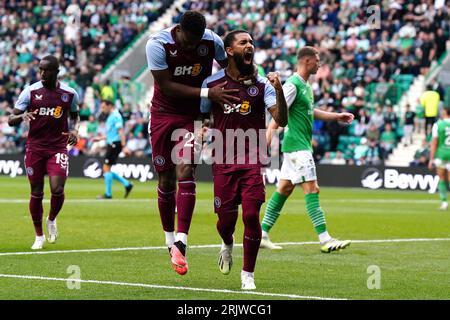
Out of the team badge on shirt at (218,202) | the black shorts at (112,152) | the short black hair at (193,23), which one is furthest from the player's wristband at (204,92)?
the black shorts at (112,152)

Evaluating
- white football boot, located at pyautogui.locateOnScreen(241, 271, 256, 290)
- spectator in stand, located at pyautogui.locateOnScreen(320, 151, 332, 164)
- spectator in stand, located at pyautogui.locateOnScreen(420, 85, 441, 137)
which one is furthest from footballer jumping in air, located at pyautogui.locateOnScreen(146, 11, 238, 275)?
spectator in stand, located at pyautogui.locateOnScreen(320, 151, 332, 164)

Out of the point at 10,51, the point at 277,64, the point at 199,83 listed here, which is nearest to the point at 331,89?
the point at 277,64

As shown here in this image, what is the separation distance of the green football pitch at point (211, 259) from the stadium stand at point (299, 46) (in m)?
11.2

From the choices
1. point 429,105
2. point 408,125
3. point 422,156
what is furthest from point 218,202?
point 408,125

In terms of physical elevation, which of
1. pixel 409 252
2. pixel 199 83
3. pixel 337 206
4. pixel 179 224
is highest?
pixel 199 83

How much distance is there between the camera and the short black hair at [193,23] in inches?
434

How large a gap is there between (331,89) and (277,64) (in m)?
2.56

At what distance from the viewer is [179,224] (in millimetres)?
11281

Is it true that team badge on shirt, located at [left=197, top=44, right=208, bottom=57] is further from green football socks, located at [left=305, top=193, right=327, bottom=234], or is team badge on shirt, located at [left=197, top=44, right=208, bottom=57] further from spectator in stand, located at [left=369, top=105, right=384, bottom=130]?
spectator in stand, located at [left=369, top=105, right=384, bottom=130]

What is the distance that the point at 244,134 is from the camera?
34.7 ft

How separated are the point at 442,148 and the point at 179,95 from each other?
49.9ft

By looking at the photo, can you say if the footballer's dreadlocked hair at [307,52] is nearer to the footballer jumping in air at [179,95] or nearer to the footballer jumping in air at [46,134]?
the footballer jumping in air at [46,134]

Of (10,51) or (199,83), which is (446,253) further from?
(10,51)

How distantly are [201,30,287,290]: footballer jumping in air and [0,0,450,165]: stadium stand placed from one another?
23500 millimetres
